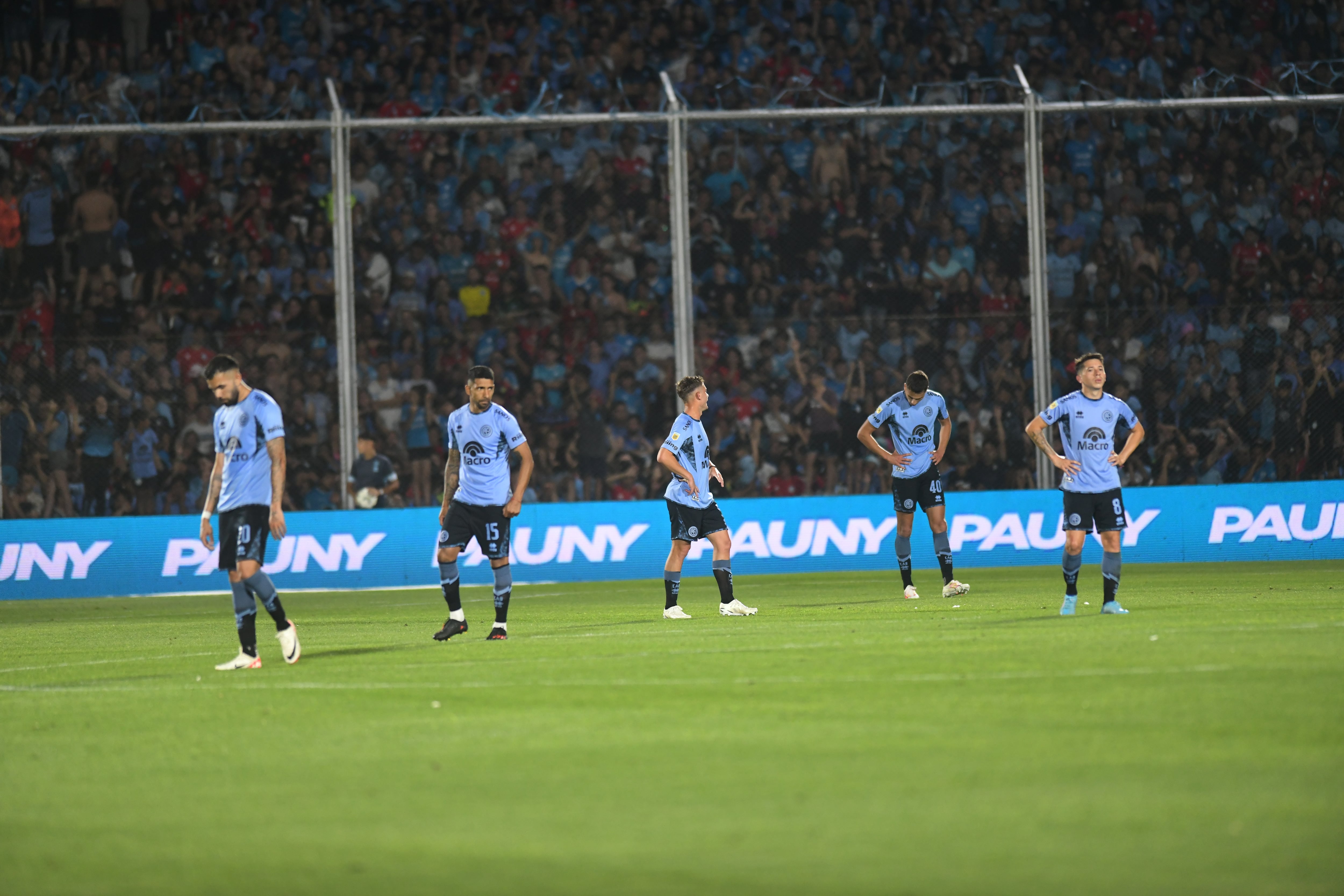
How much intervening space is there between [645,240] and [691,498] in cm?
1031

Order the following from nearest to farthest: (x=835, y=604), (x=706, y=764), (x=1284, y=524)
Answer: (x=706, y=764), (x=835, y=604), (x=1284, y=524)

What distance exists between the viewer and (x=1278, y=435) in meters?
21.0

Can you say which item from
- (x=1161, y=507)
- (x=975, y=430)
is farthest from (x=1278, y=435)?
(x=975, y=430)

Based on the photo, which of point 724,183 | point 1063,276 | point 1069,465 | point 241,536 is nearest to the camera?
point 241,536

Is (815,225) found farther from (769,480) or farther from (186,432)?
(186,432)

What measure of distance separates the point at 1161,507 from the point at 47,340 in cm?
1439

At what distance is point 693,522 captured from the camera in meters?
14.7

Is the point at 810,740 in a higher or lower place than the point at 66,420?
lower

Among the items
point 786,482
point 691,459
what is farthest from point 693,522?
point 786,482

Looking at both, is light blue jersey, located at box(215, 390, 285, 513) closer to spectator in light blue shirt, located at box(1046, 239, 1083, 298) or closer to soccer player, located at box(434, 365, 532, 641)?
soccer player, located at box(434, 365, 532, 641)

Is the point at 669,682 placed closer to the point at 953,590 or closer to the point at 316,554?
the point at 953,590

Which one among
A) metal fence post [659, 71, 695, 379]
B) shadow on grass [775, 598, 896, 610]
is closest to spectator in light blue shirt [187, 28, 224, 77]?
metal fence post [659, 71, 695, 379]

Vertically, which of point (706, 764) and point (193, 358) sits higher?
point (193, 358)

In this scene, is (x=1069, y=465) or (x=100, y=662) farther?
(x=1069, y=465)
